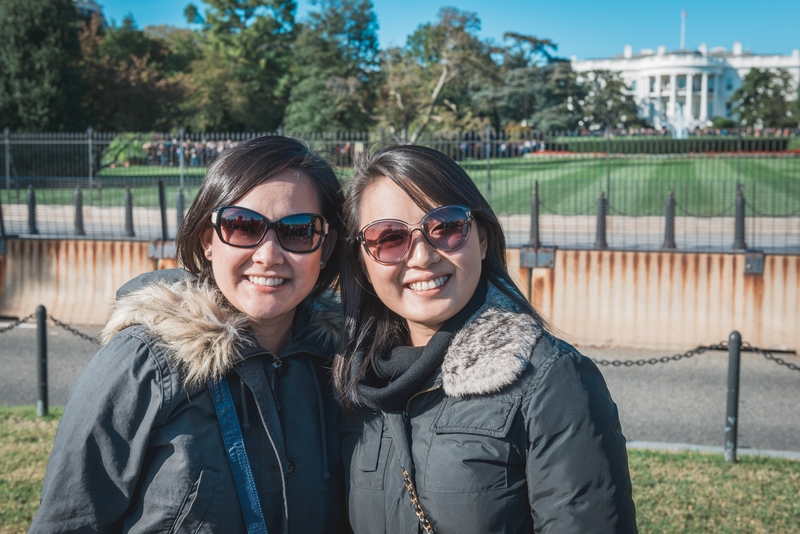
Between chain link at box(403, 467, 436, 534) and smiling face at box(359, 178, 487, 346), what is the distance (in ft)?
1.63

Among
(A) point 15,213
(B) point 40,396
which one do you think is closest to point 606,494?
→ (B) point 40,396

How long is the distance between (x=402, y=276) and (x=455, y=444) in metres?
0.58

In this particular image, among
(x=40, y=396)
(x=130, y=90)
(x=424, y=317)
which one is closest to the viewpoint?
(x=424, y=317)

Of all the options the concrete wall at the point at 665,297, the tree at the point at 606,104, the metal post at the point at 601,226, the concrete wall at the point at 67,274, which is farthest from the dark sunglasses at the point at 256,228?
the tree at the point at 606,104

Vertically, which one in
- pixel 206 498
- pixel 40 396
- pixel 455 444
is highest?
pixel 455 444

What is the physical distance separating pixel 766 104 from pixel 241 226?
92.7 metres

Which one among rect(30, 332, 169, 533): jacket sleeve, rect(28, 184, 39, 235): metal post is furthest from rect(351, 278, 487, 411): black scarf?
rect(28, 184, 39, 235): metal post

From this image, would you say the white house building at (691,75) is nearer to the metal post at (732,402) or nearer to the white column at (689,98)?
the white column at (689,98)

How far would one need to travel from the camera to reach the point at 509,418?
81.4 inches

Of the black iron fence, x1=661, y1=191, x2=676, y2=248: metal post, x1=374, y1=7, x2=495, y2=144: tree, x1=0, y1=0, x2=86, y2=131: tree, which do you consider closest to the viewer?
x1=661, y1=191, x2=676, y2=248: metal post

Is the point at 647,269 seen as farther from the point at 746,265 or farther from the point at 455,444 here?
the point at 455,444

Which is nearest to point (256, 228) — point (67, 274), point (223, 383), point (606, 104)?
point (223, 383)

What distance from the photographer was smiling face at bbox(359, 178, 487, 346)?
236 centimetres

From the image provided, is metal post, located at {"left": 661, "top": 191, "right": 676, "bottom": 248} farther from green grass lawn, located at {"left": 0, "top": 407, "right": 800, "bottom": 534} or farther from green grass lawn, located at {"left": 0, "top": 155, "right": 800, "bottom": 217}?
green grass lawn, located at {"left": 0, "top": 155, "right": 800, "bottom": 217}
